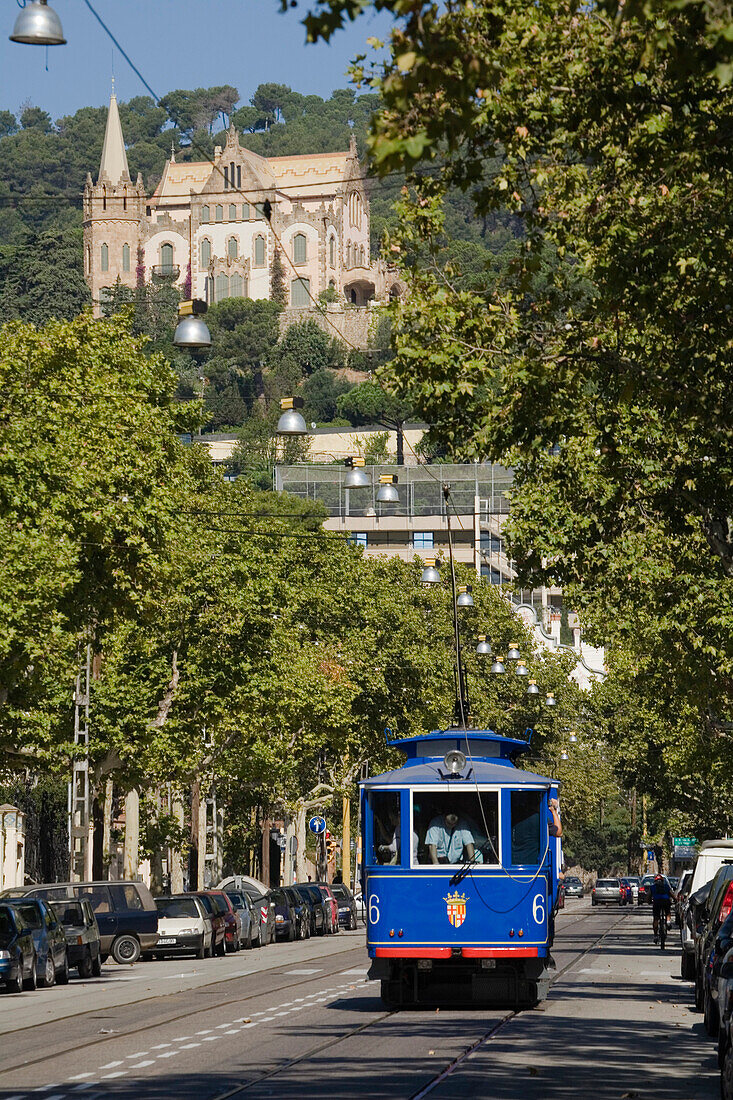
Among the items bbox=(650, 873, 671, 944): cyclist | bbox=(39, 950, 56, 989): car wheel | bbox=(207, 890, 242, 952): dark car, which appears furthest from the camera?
bbox=(650, 873, 671, 944): cyclist

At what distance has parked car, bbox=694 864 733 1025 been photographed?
746 inches

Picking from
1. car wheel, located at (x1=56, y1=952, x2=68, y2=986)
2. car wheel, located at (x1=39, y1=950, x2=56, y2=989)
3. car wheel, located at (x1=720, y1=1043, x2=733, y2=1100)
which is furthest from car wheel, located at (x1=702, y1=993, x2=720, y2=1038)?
car wheel, located at (x1=56, y1=952, x2=68, y2=986)

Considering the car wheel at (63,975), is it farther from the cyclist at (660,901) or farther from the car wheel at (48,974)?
the cyclist at (660,901)

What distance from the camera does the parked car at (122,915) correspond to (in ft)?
122

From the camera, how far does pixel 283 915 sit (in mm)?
53094

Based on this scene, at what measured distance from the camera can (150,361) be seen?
53.4 metres

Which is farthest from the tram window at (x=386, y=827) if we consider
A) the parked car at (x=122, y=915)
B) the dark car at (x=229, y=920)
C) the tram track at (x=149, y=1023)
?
the dark car at (x=229, y=920)

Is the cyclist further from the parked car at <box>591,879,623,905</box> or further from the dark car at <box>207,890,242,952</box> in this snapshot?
the parked car at <box>591,879,623,905</box>

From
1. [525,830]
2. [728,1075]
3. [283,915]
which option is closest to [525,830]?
[525,830]

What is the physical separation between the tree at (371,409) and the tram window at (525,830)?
5683 inches

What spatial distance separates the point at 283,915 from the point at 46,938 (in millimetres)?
23182

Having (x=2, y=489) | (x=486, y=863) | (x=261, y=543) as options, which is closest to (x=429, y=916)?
(x=486, y=863)

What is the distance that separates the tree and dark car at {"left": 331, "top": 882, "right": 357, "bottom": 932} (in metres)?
99.3

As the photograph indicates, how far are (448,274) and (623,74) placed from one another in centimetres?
617
